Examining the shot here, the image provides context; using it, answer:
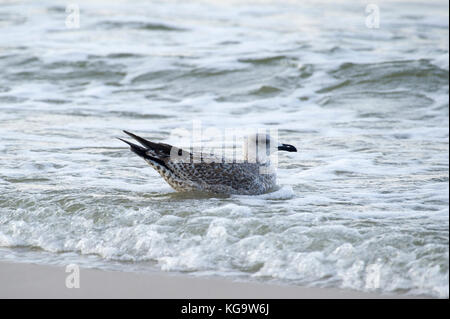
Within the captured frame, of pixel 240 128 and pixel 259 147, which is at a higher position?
pixel 259 147

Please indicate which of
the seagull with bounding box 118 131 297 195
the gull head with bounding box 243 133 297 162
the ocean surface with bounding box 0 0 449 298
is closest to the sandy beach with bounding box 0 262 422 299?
the ocean surface with bounding box 0 0 449 298

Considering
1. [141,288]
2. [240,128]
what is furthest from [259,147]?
[141,288]

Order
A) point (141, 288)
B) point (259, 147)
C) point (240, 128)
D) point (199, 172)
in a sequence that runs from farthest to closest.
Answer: point (240, 128) < point (259, 147) < point (199, 172) < point (141, 288)

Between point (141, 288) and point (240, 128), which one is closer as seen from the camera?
point (141, 288)

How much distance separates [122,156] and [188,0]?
14553mm

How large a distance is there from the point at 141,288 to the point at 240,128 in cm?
536

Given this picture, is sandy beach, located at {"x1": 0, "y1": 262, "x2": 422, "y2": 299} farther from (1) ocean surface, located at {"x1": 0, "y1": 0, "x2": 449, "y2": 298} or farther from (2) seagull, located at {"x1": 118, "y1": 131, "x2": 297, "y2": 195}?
(2) seagull, located at {"x1": 118, "y1": 131, "x2": 297, "y2": 195}

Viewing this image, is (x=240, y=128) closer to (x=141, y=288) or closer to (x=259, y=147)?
(x=259, y=147)

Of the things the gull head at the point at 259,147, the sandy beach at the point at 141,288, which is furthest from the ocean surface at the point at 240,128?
the gull head at the point at 259,147

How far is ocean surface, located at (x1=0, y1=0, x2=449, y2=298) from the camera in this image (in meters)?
5.04

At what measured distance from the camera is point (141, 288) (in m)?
4.59

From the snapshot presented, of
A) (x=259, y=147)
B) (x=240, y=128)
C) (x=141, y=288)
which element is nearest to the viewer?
(x=141, y=288)

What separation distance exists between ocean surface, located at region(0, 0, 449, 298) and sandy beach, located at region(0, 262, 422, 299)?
122 mm
